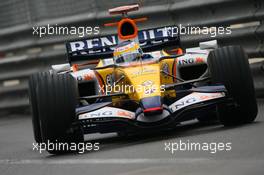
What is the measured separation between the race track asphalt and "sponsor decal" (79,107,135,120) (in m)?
0.31

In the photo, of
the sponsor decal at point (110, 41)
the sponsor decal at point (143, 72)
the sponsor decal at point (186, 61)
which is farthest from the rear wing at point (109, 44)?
the sponsor decal at point (143, 72)

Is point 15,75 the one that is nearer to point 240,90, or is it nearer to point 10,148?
point 10,148

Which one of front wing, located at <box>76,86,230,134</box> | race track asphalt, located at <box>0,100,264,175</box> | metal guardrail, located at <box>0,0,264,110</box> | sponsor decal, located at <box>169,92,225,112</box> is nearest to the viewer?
race track asphalt, located at <box>0,100,264,175</box>

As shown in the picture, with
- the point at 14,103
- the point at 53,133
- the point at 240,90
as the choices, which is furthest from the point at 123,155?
the point at 14,103

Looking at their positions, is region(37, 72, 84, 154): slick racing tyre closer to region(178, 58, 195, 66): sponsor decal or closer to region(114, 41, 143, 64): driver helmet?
region(114, 41, 143, 64): driver helmet

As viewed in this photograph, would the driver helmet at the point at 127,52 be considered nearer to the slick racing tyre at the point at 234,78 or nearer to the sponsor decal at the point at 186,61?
the sponsor decal at the point at 186,61

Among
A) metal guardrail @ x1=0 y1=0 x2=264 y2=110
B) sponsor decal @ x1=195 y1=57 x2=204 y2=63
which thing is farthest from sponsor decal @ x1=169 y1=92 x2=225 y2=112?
metal guardrail @ x1=0 y1=0 x2=264 y2=110

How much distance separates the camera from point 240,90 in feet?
28.8

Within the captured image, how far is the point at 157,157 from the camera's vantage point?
690 centimetres

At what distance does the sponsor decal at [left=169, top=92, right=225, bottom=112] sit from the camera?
8.60m

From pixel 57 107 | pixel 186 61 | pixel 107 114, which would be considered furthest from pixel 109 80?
pixel 57 107

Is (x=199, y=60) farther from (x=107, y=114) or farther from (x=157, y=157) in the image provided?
(x=157, y=157)

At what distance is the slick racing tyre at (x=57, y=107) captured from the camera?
832cm

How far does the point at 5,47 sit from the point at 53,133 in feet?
26.4
